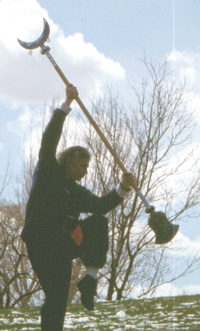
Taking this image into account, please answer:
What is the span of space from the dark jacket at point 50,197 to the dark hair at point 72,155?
0.13 m

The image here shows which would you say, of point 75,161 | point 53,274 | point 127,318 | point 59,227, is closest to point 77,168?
point 75,161

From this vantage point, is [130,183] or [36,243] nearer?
[36,243]

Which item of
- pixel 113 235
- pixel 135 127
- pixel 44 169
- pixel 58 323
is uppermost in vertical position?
pixel 135 127

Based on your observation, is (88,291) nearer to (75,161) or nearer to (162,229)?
(162,229)

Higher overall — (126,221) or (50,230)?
(126,221)

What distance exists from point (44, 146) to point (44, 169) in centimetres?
15

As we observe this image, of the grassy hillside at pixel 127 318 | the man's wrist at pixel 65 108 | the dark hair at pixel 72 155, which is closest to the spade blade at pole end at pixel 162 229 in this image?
the dark hair at pixel 72 155

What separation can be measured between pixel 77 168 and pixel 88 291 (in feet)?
2.66

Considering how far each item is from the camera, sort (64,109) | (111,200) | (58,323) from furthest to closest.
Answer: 1. (111,200)
2. (64,109)
3. (58,323)

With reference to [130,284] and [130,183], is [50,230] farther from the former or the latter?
[130,284]

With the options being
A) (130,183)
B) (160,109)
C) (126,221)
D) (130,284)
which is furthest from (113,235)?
(130,183)

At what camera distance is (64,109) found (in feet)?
10.6

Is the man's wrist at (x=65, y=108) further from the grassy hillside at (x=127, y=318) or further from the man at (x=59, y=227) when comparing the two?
the grassy hillside at (x=127, y=318)

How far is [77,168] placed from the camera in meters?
3.28
